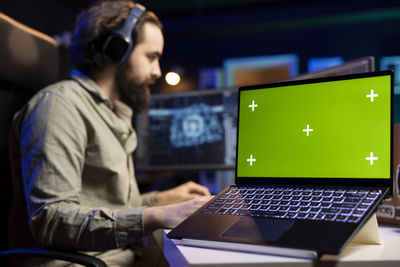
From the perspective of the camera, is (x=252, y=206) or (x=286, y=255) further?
(x=252, y=206)

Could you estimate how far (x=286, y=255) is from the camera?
50 centimetres

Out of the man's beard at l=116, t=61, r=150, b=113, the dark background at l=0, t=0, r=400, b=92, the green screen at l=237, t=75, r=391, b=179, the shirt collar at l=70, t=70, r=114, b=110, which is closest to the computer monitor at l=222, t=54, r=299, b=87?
the dark background at l=0, t=0, r=400, b=92

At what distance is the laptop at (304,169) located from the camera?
538 mm

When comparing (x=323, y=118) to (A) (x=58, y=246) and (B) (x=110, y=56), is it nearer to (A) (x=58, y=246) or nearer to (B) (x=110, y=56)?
(A) (x=58, y=246)

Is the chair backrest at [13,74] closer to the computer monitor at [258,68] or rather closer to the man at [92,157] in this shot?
the man at [92,157]

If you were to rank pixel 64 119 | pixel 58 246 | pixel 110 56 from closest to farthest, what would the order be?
1. pixel 58 246
2. pixel 64 119
3. pixel 110 56

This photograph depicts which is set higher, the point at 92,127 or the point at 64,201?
the point at 92,127

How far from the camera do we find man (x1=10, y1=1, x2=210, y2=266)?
907 millimetres

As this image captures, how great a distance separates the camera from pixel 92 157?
1.11 m

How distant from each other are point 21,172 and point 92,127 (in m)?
0.24

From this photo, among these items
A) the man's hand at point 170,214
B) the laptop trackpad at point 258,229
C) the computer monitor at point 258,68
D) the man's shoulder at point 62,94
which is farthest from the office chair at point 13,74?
the computer monitor at point 258,68

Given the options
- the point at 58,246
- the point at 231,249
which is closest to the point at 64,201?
the point at 58,246

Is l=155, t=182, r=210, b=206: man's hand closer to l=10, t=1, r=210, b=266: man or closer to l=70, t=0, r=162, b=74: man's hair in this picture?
l=10, t=1, r=210, b=266: man

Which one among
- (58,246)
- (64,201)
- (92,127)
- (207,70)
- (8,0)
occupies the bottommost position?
(58,246)
